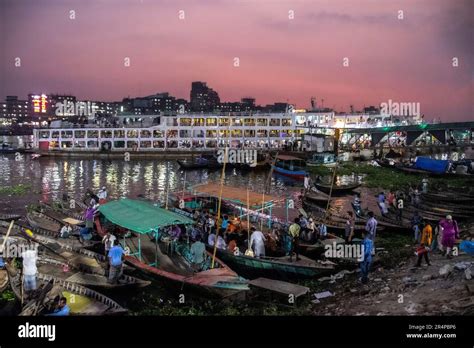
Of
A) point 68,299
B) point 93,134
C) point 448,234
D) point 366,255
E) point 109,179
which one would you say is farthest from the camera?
point 93,134

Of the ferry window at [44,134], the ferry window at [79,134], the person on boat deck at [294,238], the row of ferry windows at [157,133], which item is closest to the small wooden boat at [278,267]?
the person on boat deck at [294,238]

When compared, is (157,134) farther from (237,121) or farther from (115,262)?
(115,262)

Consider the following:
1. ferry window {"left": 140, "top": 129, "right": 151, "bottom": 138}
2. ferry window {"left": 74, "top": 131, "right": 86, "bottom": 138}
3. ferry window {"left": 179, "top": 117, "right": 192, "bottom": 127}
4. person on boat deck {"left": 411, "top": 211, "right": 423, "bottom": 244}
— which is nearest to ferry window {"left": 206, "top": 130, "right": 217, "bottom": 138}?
ferry window {"left": 179, "top": 117, "right": 192, "bottom": 127}

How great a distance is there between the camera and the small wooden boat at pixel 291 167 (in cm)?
3316

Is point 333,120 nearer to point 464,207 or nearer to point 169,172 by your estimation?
point 169,172

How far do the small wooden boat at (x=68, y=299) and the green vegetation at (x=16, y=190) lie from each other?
61.4 ft

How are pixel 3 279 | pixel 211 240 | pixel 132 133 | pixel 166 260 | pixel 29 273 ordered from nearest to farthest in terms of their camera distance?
pixel 29 273 → pixel 3 279 → pixel 166 260 → pixel 211 240 → pixel 132 133

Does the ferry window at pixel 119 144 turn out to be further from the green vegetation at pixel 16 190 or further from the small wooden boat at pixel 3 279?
the small wooden boat at pixel 3 279

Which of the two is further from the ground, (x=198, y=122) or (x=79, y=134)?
(x=198, y=122)

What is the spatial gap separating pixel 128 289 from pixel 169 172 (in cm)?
2975

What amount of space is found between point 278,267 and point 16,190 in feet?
74.1

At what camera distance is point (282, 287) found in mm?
8938

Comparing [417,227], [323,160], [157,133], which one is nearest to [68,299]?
[417,227]

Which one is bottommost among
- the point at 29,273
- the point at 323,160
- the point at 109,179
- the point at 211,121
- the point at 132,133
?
the point at 109,179
